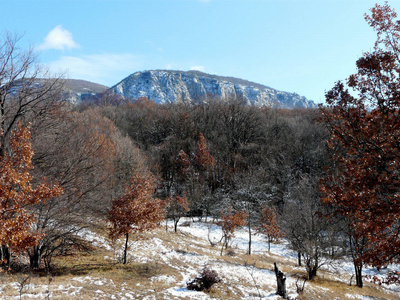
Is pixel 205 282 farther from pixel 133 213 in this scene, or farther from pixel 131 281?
pixel 133 213

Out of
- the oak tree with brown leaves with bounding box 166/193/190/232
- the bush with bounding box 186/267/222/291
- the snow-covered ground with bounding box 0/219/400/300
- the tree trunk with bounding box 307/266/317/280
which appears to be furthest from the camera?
the oak tree with brown leaves with bounding box 166/193/190/232

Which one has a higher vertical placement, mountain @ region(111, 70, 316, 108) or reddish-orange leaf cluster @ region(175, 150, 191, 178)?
mountain @ region(111, 70, 316, 108)

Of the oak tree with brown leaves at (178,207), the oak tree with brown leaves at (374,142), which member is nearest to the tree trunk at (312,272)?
the oak tree with brown leaves at (374,142)

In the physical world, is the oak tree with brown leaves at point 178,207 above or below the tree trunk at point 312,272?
above

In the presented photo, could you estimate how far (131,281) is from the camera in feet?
38.1

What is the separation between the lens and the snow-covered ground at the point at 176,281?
9297 mm

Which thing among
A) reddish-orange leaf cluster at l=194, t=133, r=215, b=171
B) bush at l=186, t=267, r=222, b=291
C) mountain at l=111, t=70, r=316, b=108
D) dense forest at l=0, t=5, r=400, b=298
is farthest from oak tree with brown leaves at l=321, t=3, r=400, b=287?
mountain at l=111, t=70, r=316, b=108

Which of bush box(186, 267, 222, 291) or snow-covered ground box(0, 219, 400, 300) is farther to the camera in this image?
bush box(186, 267, 222, 291)

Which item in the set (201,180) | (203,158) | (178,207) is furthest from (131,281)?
(203,158)

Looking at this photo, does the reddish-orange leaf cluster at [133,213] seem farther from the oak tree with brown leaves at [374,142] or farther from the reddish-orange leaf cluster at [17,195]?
the oak tree with brown leaves at [374,142]

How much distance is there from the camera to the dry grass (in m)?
9.32

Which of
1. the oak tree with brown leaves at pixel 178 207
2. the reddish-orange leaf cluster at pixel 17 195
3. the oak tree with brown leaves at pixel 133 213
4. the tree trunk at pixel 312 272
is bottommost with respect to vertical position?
the tree trunk at pixel 312 272

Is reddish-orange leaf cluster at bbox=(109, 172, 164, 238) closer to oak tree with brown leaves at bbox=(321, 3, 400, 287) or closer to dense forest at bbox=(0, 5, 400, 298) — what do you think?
dense forest at bbox=(0, 5, 400, 298)

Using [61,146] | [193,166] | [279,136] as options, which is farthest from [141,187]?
[279,136]
